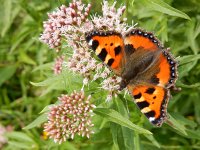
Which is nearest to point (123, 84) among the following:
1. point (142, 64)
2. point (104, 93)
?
point (104, 93)

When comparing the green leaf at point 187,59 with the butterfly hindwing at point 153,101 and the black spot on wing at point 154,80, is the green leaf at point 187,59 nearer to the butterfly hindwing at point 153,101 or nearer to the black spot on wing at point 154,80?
the black spot on wing at point 154,80

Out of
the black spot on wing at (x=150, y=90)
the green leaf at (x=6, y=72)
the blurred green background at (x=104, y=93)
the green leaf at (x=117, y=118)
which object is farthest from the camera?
the green leaf at (x=6, y=72)

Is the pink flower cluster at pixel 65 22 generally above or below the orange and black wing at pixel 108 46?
above

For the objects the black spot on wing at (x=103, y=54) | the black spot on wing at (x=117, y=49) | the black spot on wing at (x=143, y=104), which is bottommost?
the black spot on wing at (x=143, y=104)

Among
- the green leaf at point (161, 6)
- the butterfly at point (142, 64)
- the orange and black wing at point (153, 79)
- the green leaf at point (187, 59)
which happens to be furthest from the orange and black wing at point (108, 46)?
the green leaf at point (187, 59)

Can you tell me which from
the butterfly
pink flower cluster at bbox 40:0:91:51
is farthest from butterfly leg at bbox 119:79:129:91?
pink flower cluster at bbox 40:0:91:51

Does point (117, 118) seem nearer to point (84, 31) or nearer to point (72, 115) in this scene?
point (72, 115)

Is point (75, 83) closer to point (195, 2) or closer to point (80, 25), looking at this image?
point (80, 25)
